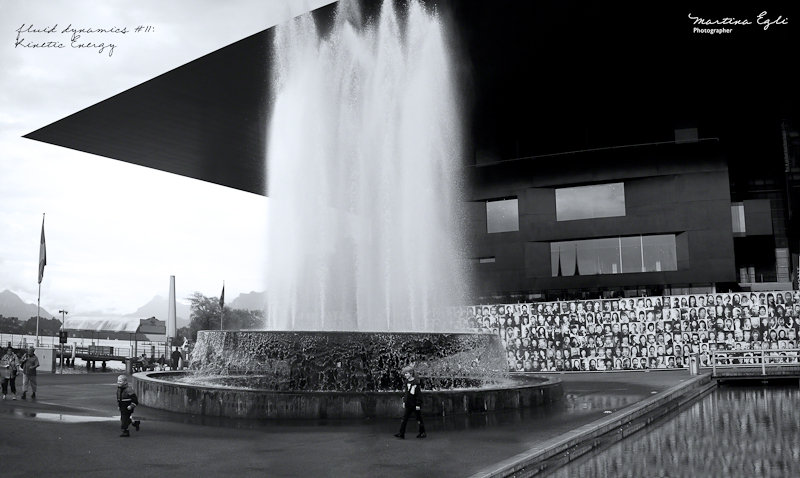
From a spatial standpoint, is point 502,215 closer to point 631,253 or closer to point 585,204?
point 585,204

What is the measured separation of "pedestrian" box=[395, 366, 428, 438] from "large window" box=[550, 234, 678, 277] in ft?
84.4

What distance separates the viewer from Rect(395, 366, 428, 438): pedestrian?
11836 mm

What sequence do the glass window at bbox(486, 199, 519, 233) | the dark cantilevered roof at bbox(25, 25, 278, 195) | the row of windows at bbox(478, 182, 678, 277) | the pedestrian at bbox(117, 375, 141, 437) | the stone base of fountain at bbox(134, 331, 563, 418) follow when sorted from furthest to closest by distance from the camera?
the glass window at bbox(486, 199, 519, 233)
the row of windows at bbox(478, 182, 678, 277)
the dark cantilevered roof at bbox(25, 25, 278, 195)
the stone base of fountain at bbox(134, 331, 563, 418)
the pedestrian at bbox(117, 375, 141, 437)

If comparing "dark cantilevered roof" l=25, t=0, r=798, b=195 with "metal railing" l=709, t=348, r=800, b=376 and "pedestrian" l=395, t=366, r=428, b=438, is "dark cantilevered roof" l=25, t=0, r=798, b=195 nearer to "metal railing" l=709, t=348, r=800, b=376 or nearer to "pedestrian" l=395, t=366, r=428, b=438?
"metal railing" l=709, t=348, r=800, b=376

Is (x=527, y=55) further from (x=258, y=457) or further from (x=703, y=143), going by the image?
(x=258, y=457)

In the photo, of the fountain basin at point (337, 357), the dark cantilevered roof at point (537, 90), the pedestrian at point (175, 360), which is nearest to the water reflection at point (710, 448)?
the fountain basin at point (337, 357)

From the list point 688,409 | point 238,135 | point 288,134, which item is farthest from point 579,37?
point 238,135

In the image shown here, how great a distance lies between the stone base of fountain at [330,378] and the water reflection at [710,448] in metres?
3.77

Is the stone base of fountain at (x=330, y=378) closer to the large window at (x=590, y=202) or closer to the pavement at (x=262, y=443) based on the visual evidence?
the pavement at (x=262, y=443)

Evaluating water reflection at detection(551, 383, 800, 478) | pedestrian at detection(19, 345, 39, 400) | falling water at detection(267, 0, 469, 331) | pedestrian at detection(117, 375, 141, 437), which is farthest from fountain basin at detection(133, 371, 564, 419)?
falling water at detection(267, 0, 469, 331)

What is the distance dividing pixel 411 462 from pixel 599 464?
268cm

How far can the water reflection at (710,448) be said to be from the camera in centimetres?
931

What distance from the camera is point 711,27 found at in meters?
25.2
